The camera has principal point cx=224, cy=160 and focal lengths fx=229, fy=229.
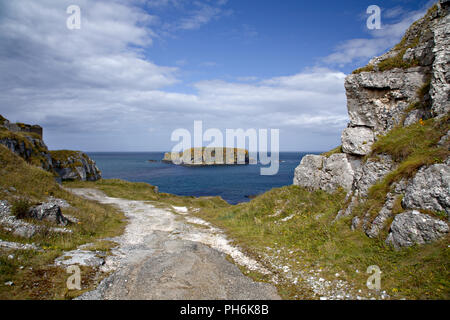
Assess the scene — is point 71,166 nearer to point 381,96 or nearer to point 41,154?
point 41,154

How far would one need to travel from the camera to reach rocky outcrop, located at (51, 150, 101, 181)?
5016cm

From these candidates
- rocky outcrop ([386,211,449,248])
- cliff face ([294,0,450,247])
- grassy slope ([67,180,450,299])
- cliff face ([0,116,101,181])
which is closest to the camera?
grassy slope ([67,180,450,299])

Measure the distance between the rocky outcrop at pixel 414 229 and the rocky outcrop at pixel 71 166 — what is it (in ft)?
189

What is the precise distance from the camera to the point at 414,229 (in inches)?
405

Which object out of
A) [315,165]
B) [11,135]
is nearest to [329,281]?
[315,165]

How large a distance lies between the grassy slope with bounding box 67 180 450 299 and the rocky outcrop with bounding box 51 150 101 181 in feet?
136

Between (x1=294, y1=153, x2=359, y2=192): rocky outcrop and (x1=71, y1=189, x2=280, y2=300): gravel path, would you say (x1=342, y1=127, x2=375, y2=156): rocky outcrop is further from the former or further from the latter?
(x1=71, y1=189, x2=280, y2=300): gravel path

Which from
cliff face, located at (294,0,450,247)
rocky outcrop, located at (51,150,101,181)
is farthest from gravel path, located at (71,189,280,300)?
rocky outcrop, located at (51,150,101,181)

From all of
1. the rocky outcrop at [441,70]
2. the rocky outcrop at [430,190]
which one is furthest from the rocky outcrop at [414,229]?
the rocky outcrop at [441,70]

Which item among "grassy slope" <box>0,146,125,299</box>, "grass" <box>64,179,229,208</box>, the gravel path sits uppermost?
"grassy slope" <box>0,146,125,299</box>

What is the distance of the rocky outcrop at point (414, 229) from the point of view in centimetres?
969

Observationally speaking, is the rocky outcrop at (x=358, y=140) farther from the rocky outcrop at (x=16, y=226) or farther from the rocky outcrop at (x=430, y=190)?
the rocky outcrop at (x=16, y=226)

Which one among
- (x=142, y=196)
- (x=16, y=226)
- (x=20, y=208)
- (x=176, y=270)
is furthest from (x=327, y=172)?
(x=142, y=196)

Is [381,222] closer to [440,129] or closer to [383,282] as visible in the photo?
[383,282]
